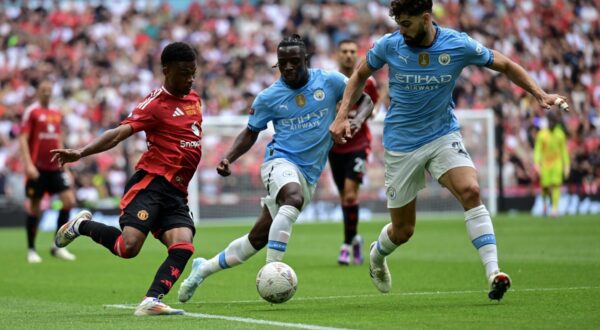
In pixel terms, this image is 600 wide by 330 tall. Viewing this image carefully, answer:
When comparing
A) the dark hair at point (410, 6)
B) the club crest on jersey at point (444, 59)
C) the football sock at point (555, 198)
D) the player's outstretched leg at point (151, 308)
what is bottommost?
the football sock at point (555, 198)

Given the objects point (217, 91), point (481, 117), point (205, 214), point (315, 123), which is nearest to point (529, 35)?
point (481, 117)

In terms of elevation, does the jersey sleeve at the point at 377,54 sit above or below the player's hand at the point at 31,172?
above

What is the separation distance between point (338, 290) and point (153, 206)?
260 centimetres

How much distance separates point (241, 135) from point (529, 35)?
26026 millimetres

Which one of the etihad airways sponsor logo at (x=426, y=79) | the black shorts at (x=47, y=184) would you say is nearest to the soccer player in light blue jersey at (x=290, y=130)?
the etihad airways sponsor logo at (x=426, y=79)

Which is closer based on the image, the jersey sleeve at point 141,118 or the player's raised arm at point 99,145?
the player's raised arm at point 99,145

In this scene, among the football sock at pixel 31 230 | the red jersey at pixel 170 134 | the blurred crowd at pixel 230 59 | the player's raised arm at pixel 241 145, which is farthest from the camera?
the blurred crowd at pixel 230 59

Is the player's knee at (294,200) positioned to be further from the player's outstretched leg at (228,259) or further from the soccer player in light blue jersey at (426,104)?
the soccer player in light blue jersey at (426,104)

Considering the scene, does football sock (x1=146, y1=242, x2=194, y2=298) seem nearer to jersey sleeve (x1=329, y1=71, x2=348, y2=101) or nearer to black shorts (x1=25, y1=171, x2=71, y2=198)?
jersey sleeve (x1=329, y1=71, x2=348, y2=101)

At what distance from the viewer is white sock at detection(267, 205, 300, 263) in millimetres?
9852

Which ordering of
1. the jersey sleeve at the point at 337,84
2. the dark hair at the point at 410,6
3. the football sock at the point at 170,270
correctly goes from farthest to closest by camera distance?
the jersey sleeve at the point at 337,84, the dark hair at the point at 410,6, the football sock at the point at 170,270

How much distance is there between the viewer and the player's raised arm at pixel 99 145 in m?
8.73

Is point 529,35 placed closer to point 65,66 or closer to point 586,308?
point 65,66

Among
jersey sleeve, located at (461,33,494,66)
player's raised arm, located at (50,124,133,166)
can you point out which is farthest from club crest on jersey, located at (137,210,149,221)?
jersey sleeve, located at (461,33,494,66)
